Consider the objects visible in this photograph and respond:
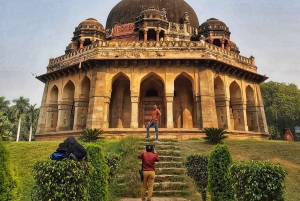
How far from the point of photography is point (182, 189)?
7746 millimetres

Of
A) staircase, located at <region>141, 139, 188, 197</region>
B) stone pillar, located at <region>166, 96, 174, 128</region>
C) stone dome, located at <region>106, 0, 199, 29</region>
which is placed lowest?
staircase, located at <region>141, 139, 188, 197</region>

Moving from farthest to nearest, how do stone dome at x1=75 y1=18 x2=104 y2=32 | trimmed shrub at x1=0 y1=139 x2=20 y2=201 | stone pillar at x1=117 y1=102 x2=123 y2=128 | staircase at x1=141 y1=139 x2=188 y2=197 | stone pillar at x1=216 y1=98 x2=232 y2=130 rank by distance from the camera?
stone dome at x1=75 y1=18 x2=104 y2=32, stone pillar at x1=117 y1=102 x2=123 y2=128, stone pillar at x1=216 y1=98 x2=232 y2=130, staircase at x1=141 y1=139 x2=188 y2=197, trimmed shrub at x1=0 y1=139 x2=20 y2=201

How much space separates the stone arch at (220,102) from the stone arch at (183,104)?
173 centimetres

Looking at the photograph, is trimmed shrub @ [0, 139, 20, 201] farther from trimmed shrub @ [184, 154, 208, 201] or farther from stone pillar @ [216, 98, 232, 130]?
stone pillar @ [216, 98, 232, 130]

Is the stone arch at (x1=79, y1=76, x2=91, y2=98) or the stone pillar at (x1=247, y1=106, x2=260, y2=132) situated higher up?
the stone arch at (x1=79, y1=76, x2=91, y2=98)

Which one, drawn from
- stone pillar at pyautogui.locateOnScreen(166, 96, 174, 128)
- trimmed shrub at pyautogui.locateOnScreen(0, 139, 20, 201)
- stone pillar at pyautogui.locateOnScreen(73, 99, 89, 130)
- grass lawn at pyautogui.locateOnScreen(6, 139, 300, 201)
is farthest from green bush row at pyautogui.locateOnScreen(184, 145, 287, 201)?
stone pillar at pyautogui.locateOnScreen(73, 99, 89, 130)

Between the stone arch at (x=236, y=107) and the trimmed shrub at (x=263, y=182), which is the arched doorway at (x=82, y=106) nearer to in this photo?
the stone arch at (x=236, y=107)

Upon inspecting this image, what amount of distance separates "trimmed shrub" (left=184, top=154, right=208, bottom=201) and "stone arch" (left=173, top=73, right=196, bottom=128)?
456 inches

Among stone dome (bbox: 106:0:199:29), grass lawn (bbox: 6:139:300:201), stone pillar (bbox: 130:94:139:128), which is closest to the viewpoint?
grass lawn (bbox: 6:139:300:201)

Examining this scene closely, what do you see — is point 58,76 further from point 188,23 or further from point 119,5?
point 188,23

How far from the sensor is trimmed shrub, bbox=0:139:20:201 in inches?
188

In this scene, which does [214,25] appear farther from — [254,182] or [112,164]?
[254,182]

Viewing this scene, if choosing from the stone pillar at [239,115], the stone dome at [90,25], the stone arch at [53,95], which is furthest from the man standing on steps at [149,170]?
the stone dome at [90,25]

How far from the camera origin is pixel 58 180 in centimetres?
430
